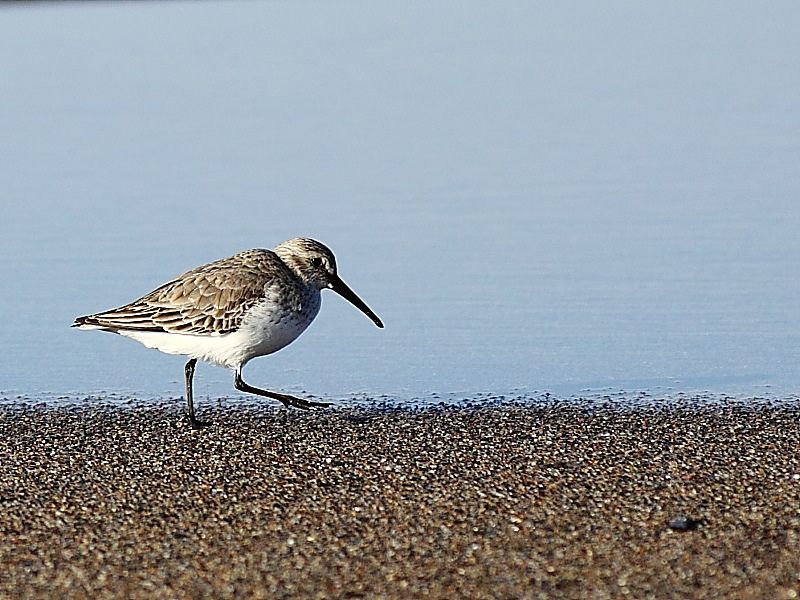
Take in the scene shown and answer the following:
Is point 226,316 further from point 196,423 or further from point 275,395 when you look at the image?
point 196,423

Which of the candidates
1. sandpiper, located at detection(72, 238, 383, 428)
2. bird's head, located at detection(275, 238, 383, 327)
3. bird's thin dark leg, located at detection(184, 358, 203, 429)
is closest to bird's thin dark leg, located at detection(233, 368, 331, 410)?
sandpiper, located at detection(72, 238, 383, 428)

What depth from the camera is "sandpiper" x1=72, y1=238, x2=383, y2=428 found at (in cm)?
833

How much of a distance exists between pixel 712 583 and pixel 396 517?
4.64 feet

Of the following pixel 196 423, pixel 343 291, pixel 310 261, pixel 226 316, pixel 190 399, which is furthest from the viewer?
pixel 343 291

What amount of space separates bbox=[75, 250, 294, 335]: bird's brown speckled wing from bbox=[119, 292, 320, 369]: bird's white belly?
4 centimetres

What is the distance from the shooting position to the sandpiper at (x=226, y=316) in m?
8.33

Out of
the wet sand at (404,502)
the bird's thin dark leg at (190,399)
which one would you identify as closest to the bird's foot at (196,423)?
the bird's thin dark leg at (190,399)

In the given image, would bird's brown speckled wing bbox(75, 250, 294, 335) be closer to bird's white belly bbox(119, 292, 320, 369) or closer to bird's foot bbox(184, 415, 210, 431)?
bird's white belly bbox(119, 292, 320, 369)

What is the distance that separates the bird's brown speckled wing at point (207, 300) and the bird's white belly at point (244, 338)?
4 cm

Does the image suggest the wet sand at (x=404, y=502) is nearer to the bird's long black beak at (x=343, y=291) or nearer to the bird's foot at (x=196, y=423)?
the bird's foot at (x=196, y=423)

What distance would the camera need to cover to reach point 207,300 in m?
8.39

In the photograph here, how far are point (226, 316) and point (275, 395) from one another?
0.50m

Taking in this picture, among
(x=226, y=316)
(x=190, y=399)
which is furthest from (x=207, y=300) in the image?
(x=190, y=399)

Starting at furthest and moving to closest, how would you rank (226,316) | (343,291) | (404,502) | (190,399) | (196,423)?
(343,291) < (226,316) < (190,399) < (196,423) < (404,502)
